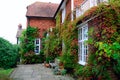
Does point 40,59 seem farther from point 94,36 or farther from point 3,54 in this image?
point 94,36

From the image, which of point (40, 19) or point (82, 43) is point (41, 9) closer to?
point (40, 19)

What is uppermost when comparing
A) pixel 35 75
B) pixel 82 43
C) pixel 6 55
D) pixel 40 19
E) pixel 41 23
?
pixel 40 19

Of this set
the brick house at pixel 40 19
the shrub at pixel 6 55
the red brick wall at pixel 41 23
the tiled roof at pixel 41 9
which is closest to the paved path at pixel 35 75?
the shrub at pixel 6 55

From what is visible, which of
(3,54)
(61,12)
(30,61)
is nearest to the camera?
(3,54)

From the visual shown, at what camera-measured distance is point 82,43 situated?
11570 millimetres

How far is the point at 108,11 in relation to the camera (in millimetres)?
8188

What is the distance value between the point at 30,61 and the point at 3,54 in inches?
227

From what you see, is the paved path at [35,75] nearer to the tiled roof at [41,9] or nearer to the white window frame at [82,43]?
the white window frame at [82,43]

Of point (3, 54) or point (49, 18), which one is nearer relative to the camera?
point (3, 54)

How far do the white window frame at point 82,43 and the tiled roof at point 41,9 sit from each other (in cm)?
1413

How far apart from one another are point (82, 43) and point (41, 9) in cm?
1635

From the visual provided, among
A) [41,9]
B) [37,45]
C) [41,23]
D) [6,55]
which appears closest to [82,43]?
[6,55]

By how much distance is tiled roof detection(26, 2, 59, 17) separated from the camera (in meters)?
25.4

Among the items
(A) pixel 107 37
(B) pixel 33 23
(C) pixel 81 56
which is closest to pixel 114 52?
(A) pixel 107 37
